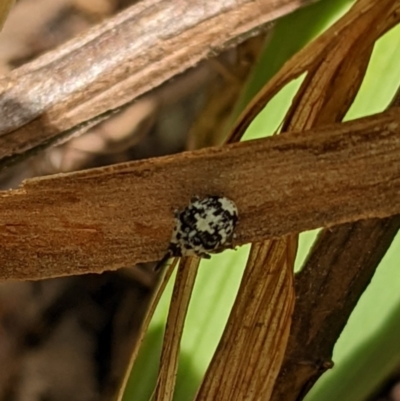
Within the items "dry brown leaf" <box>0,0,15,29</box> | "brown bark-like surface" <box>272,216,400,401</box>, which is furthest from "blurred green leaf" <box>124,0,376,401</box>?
"dry brown leaf" <box>0,0,15,29</box>

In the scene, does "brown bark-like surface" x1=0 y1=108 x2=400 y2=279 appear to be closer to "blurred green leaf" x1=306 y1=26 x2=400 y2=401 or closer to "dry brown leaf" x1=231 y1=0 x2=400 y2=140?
"dry brown leaf" x1=231 y1=0 x2=400 y2=140

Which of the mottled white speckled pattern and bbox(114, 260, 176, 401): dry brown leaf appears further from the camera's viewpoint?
bbox(114, 260, 176, 401): dry brown leaf

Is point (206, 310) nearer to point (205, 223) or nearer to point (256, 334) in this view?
point (256, 334)

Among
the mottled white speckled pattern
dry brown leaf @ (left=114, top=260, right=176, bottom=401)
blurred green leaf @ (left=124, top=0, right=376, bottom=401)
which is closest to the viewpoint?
the mottled white speckled pattern

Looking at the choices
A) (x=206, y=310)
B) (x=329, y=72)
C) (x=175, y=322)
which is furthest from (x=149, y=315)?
Result: (x=329, y=72)

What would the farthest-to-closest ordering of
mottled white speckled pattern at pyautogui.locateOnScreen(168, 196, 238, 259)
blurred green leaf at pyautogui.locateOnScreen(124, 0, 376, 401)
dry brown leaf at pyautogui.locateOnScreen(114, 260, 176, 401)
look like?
1. blurred green leaf at pyautogui.locateOnScreen(124, 0, 376, 401)
2. dry brown leaf at pyautogui.locateOnScreen(114, 260, 176, 401)
3. mottled white speckled pattern at pyautogui.locateOnScreen(168, 196, 238, 259)

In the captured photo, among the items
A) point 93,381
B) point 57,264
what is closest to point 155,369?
point 57,264

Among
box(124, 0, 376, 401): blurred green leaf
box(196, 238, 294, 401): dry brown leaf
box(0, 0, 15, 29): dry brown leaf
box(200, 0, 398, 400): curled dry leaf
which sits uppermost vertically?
box(0, 0, 15, 29): dry brown leaf

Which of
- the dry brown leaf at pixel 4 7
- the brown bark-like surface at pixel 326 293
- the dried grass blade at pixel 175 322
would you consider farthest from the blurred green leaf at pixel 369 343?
the dry brown leaf at pixel 4 7

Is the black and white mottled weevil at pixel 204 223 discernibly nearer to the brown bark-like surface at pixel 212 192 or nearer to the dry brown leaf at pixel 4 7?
the brown bark-like surface at pixel 212 192
